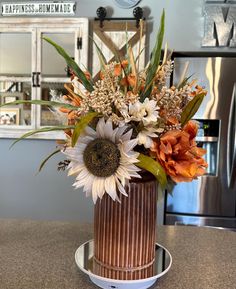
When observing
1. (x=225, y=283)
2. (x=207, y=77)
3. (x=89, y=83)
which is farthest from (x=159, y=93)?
(x=207, y=77)

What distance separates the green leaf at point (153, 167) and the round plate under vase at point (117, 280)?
0.91 ft

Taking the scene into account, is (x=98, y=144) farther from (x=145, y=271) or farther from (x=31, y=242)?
(x=31, y=242)

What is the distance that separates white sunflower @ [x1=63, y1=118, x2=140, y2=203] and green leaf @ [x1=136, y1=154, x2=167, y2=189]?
2 cm

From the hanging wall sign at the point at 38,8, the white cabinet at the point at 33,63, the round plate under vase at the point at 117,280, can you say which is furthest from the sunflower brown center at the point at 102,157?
the hanging wall sign at the point at 38,8

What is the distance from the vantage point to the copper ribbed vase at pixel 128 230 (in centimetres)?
78

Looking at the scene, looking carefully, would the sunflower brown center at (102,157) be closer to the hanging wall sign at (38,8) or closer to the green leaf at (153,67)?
the green leaf at (153,67)

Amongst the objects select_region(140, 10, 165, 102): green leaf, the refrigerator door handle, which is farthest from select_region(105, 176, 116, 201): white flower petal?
the refrigerator door handle

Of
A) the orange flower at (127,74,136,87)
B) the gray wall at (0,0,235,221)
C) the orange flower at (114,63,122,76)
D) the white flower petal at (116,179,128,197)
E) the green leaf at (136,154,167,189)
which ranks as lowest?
the gray wall at (0,0,235,221)

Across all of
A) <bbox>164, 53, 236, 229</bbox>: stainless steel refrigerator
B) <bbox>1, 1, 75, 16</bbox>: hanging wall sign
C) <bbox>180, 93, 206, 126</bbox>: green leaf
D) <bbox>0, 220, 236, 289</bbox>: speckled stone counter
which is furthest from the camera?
<bbox>1, 1, 75, 16</bbox>: hanging wall sign

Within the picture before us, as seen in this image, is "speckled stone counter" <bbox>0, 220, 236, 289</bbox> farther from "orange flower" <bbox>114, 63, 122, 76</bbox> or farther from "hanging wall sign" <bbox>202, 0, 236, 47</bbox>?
"hanging wall sign" <bbox>202, 0, 236, 47</bbox>

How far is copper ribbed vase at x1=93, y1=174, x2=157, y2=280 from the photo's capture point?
78 cm

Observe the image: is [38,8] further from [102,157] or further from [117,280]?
[117,280]

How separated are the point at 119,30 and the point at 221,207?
162 cm

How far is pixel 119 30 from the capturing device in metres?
2.45
